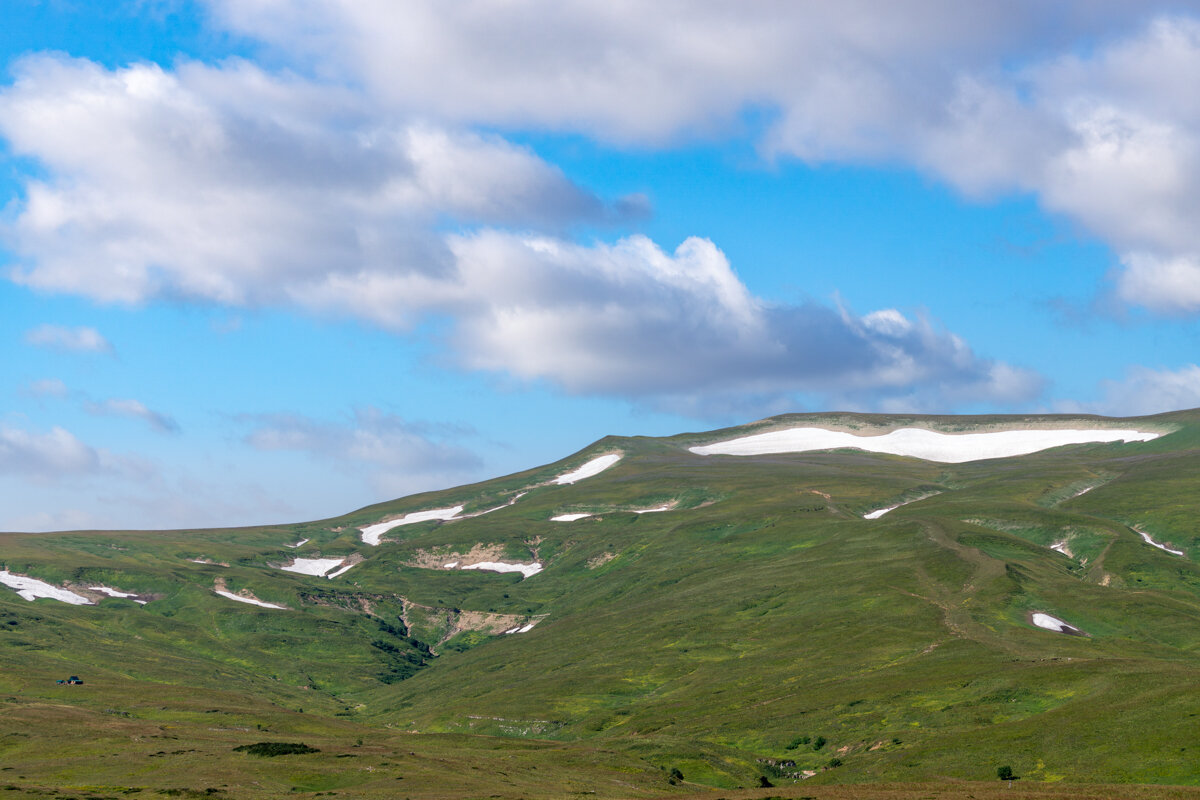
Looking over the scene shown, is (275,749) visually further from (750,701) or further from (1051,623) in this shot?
(1051,623)

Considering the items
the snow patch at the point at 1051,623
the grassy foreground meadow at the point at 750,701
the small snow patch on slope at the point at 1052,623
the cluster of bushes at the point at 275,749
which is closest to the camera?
the grassy foreground meadow at the point at 750,701

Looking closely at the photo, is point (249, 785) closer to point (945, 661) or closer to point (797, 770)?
point (797, 770)

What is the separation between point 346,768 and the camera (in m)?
88.4

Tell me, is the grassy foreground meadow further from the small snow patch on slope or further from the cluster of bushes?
the small snow patch on slope

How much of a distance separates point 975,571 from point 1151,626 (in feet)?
99.4

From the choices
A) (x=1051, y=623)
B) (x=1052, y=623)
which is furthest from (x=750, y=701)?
(x=1052, y=623)

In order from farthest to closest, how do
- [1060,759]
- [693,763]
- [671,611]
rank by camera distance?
[671,611] < [693,763] < [1060,759]

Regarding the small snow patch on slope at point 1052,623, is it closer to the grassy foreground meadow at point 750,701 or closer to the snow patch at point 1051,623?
the snow patch at point 1051,623

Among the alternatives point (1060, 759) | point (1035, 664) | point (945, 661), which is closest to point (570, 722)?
point (945, 661)

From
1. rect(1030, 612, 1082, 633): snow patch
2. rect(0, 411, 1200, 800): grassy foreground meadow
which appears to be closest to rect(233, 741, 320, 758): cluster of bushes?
rect(0, 411, 1200, 800): grassy foreground meadow

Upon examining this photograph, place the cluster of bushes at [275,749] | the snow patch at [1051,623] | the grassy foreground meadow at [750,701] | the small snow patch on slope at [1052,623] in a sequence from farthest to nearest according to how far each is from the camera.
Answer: the snow patch at [1051,623] < the small snow patch on slope at [1052,623] < the cluster of bushes at [275,749] < the grassy foreground meadow at [750,701]

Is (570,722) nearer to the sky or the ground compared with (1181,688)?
nearer to the ground

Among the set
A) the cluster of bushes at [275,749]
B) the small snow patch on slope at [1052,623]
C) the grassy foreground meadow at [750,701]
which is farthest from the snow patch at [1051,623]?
the cluster of bushes at [275,749]

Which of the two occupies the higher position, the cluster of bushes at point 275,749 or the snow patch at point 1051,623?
the cluster of bushes at point 275,749
